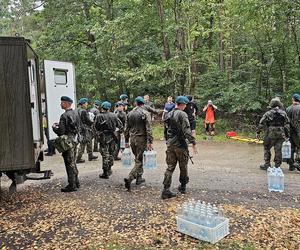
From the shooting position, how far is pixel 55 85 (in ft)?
35.5

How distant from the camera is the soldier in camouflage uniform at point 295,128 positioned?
8984mm

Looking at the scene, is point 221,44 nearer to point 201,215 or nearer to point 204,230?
point 201,215

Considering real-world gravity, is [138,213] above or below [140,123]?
below

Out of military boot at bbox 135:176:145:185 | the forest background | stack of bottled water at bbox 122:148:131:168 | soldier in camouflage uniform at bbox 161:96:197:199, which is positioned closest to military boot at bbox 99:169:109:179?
Result: stack of bottled water at bbox 122:148:131:168

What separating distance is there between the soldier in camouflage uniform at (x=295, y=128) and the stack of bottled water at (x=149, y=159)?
3.49 m

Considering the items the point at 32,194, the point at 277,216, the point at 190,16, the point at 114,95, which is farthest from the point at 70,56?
the point at 277,216

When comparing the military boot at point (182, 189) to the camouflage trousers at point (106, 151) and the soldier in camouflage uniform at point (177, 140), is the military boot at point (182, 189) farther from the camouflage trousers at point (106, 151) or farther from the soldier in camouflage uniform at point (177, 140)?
the camouflage trousers at point (106, 151)

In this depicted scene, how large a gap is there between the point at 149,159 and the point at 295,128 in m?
3.77

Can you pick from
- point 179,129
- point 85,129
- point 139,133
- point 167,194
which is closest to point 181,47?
point 85,129

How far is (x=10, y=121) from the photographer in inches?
229

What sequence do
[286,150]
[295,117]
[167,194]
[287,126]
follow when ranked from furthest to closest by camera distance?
[286,150] < [295,117] < [287,126] < [167,194]

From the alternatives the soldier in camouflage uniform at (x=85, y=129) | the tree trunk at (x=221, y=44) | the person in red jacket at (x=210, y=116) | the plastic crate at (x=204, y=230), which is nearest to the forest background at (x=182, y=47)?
the tree trunk at (x=221, y=44)

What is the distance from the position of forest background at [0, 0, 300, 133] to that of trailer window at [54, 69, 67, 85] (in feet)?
16.2

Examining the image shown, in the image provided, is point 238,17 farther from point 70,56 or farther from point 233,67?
point 70,56
